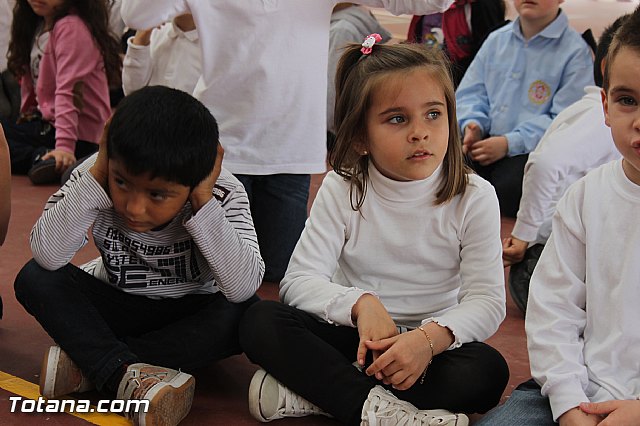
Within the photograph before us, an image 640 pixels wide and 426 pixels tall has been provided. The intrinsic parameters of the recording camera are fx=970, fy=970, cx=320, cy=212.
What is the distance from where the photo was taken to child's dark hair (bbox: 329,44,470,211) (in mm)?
1730

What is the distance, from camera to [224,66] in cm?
229

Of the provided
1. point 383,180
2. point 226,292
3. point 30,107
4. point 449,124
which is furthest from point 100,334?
point 30,107

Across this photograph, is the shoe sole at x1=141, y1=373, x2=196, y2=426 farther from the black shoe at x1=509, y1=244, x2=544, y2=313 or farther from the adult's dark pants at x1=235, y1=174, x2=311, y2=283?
the black shoe at x1=509, y1=244, x2=544, y2=313

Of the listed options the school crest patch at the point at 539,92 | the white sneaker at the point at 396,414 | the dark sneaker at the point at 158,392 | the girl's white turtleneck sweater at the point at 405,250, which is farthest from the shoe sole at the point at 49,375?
the school crest patch at the point at 539,92

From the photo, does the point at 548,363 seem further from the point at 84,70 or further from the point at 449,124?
the point at 84,70

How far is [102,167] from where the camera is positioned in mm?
1662

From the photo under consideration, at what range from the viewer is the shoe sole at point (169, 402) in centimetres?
158

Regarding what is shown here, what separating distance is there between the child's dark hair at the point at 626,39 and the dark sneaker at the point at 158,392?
837mm

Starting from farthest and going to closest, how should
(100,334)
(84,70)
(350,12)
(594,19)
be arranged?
(594,19), (350,12), (84,70), (100,334)

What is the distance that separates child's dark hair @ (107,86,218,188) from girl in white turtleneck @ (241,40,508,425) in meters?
0.27

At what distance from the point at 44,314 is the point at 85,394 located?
165mm

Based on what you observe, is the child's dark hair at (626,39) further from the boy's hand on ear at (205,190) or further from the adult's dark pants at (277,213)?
the adult's dark pants at (277,213)

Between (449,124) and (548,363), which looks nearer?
(548,363)

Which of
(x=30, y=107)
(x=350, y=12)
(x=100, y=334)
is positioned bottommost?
(x=30, y=107)
